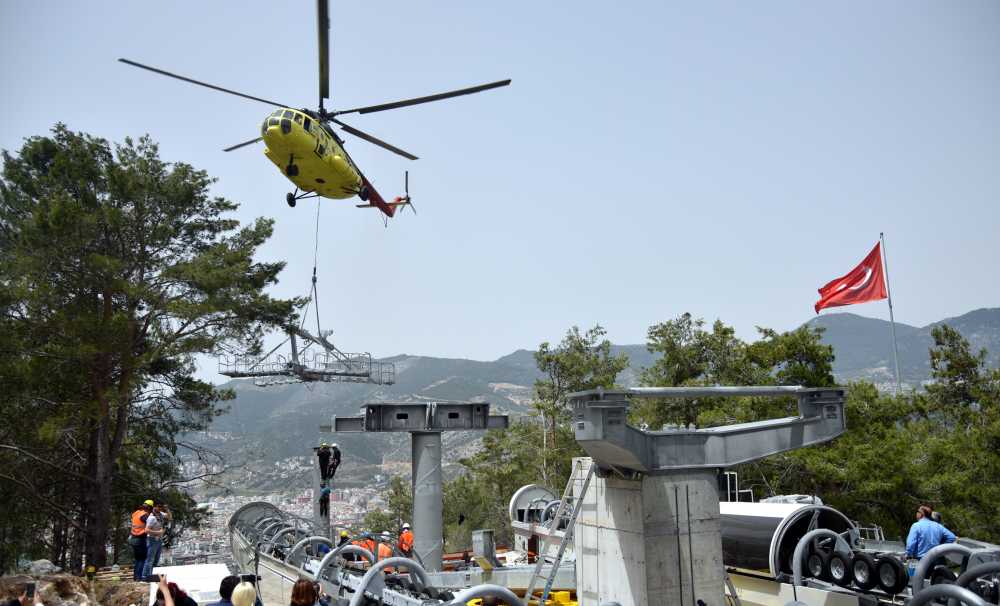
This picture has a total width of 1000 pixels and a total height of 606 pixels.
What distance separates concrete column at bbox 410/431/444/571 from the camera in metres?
21.6

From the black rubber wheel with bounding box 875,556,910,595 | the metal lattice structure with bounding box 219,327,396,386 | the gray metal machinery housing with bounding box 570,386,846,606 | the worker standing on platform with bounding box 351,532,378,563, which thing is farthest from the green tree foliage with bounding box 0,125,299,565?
the black rubber wheel with bounding box 875,556,910,595

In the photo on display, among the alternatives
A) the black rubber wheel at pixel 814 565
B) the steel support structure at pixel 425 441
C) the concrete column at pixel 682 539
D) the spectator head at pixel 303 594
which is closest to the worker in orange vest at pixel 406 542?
the steel support structure at pixel 425 441

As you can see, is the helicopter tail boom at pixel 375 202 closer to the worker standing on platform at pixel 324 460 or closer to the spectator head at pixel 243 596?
the worker standing on platform at pixel 324 460

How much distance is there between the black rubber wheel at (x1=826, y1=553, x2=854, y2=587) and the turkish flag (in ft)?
69.1

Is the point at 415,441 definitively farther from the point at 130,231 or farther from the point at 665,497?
the point at 130,231

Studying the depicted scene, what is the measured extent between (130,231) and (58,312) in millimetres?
5181

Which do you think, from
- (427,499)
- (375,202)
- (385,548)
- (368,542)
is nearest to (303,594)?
(368,542)

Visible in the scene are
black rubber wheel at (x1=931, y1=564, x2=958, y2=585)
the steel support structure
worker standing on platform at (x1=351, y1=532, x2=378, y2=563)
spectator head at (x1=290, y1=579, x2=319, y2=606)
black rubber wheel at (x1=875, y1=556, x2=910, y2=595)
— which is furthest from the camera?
the steel support structure

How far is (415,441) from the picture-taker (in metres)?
22.7

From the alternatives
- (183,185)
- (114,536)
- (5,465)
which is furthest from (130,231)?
(114,536)

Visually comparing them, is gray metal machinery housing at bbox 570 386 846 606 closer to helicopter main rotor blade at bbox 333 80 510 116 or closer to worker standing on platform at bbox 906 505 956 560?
worker standing on platform at bbox 906 505 956 560

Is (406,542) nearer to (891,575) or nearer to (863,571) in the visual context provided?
(863,571)

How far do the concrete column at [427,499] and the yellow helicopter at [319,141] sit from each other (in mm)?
9791

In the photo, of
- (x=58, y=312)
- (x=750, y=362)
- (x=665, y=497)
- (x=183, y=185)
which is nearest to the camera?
(x=665, y=497)
